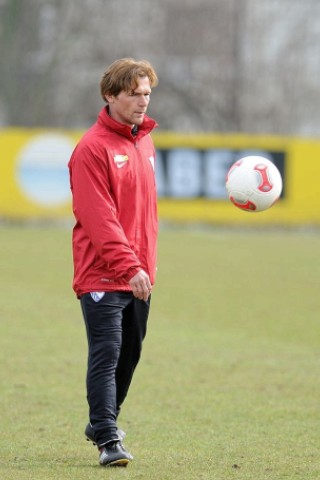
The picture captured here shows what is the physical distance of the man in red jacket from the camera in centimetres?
611

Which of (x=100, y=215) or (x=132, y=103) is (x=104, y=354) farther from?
(x=132, y=103)

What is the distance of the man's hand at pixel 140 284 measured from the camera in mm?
6074

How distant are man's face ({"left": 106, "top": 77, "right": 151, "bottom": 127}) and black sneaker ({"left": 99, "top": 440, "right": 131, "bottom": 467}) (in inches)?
69.3

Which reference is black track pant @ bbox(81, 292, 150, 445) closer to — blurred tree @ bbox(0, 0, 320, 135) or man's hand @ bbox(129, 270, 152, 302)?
man's hand @ bbox(129, 270, 152, 302)

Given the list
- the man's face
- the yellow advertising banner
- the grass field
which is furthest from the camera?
the yellow advertising banner

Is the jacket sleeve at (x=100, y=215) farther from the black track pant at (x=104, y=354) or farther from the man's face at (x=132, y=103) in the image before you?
the man's face at (x=132, y=103)

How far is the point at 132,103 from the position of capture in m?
6.21

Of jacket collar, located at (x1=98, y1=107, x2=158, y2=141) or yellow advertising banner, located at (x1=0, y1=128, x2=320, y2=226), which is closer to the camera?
jacket collar, located at (x1=98, y1=107, x2=158, y2=141)

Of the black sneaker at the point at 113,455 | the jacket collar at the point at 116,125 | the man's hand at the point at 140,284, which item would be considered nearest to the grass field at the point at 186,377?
the black sneaker at the point at 113,455

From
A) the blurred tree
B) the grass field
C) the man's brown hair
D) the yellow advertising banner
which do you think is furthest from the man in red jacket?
the blurred tree

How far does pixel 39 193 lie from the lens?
2602 cm

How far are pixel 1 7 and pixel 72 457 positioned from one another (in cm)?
3300

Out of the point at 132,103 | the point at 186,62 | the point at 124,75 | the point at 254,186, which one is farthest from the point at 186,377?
the point at 186,62

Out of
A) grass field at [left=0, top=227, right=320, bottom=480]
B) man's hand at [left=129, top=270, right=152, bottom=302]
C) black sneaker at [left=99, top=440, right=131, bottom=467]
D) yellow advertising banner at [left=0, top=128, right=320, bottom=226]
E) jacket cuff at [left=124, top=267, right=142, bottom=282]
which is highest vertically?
jacket cuff at [left=124, top=267, right=142, bottom=282]
